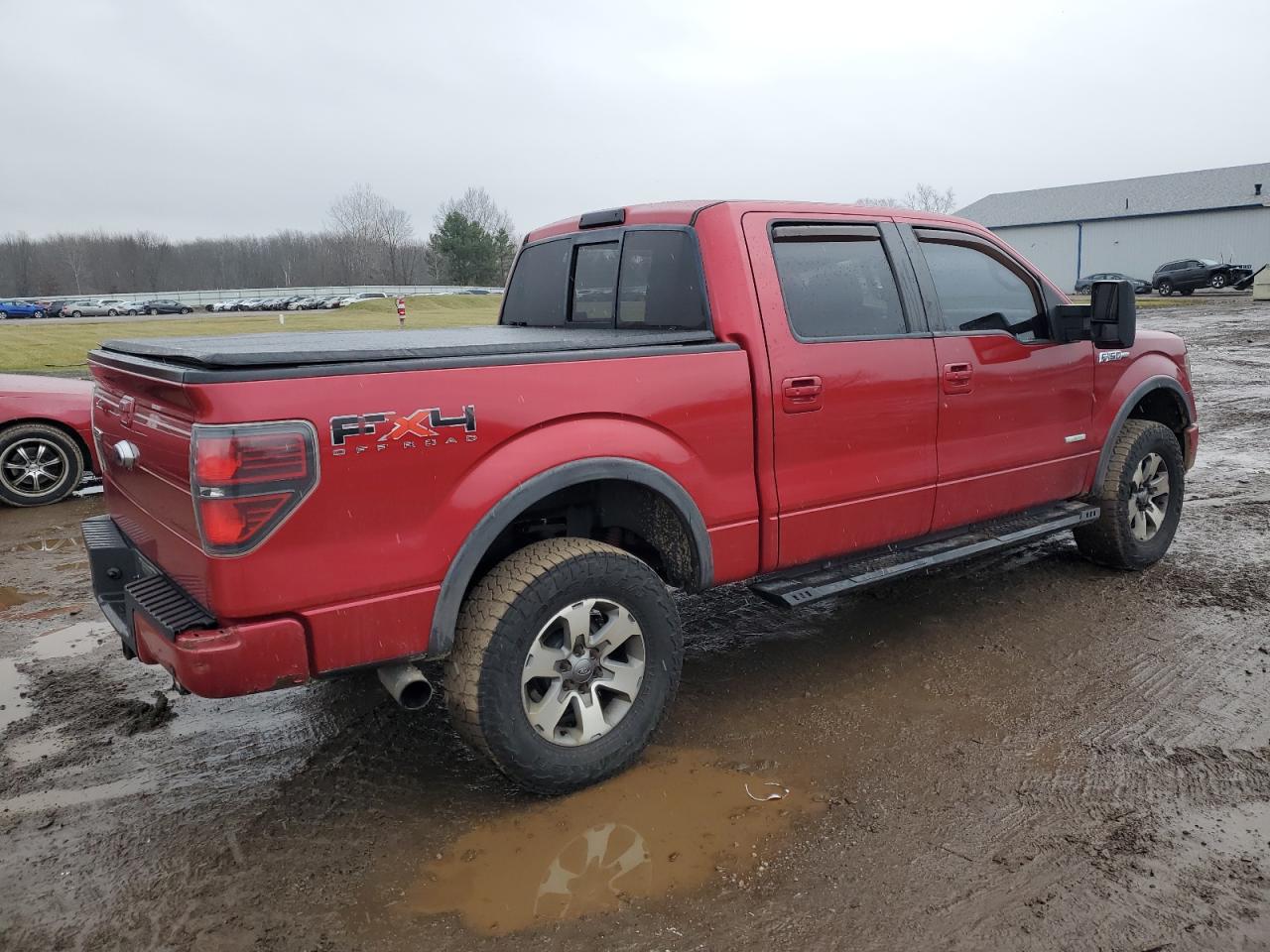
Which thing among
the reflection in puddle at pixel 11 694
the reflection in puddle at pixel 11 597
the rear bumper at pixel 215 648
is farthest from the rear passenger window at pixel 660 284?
the reflection in puddle at pixel 11 597

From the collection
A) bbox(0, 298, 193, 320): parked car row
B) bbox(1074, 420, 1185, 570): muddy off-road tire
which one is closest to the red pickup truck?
bbox(1074, 420, 1185, 570): muddy off-road tire

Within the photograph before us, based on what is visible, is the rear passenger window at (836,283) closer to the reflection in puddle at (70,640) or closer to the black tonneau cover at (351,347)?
the black tonneau cover at (351,347)

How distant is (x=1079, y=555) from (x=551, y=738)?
393 centimetres

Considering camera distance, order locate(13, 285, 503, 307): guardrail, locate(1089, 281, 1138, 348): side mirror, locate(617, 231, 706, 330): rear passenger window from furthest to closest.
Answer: locate(13, 285, 503, 307): guardrail < locate(1089, 281, 1138, 348): side mirror < locate(617, 231, 706, 330): rear passenger window

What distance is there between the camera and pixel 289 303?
6278 centimetres

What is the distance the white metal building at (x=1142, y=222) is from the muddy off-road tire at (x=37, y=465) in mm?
54821

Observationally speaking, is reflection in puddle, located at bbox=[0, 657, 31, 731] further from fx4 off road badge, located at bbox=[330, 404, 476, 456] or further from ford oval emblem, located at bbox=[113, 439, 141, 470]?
fx4 off road badge, located at bbox=[330, 404, 476, 456]

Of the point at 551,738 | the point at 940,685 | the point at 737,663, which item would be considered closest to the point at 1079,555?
the point at 940,685

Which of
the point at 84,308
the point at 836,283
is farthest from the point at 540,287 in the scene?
the point at 84,308

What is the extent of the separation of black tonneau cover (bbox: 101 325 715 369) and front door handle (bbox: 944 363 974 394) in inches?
49.8

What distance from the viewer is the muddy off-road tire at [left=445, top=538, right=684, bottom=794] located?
3.04 meters

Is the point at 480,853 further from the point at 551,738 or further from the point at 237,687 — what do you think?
the point at 237,687

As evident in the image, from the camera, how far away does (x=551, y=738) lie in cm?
320

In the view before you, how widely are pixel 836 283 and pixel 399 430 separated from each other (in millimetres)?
2093
